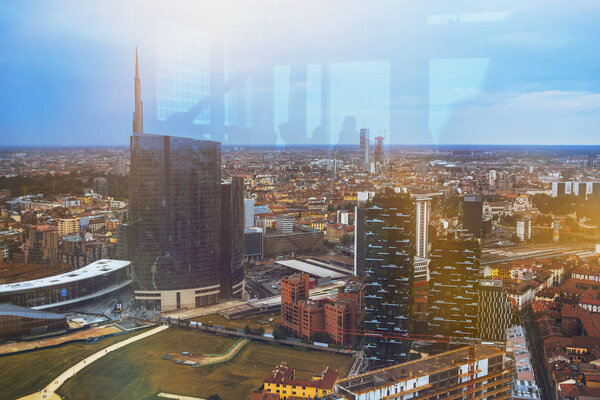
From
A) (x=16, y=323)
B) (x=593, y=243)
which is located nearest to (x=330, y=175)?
(x=593, y=243)

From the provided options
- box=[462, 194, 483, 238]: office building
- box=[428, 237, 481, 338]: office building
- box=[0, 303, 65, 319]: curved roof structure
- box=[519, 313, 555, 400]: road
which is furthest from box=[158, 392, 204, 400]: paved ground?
box=[462, 194, 483, 238]: office building

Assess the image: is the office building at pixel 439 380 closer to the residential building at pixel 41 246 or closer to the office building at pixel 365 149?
the office building at pixel 365 149

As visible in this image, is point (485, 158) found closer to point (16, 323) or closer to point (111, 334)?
point (111, 334)

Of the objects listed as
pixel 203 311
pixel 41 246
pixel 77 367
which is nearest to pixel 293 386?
pixel 77 367

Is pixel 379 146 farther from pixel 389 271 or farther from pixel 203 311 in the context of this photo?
pixel 203 311

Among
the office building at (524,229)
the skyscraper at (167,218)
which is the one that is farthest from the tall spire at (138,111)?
the office building at (524,229)
